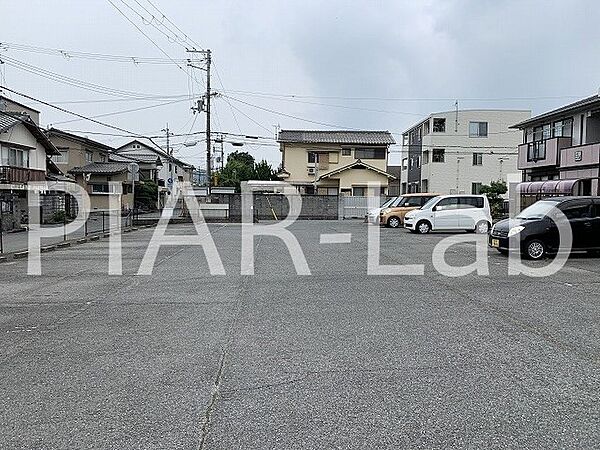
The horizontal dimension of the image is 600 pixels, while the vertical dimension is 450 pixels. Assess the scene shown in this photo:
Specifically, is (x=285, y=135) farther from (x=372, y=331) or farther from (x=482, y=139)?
(x=372, y=331)

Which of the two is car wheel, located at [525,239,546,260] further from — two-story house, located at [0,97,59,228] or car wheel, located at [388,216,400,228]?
two-story house, located at [0,97,59,228]

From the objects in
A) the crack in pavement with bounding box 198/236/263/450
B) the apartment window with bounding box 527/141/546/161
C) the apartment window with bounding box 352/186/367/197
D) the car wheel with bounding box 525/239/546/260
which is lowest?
the crack in pavement with bounding box 198/236/263/450

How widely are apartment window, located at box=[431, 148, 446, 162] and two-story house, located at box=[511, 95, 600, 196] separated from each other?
1300 cm

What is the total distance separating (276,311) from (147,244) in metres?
11.7

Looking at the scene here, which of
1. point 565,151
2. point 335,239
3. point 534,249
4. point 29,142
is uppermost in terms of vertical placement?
point 29,142

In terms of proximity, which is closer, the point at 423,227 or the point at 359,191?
the point at 423,227

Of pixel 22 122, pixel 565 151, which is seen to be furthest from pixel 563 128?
pixel 22 122

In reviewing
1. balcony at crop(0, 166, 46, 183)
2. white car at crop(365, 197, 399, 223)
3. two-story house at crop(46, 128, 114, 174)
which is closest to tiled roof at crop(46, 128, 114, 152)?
two-story house at crop(46, 128, 114, 174)

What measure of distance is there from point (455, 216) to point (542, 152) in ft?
32.6

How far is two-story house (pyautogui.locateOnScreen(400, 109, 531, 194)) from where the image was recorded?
146 ft

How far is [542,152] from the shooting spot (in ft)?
95.8

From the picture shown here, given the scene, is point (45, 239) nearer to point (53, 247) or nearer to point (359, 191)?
point (53, 247)

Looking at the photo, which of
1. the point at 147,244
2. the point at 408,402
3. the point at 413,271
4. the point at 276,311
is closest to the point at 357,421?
the point at 408,402

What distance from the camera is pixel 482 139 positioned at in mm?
44750
